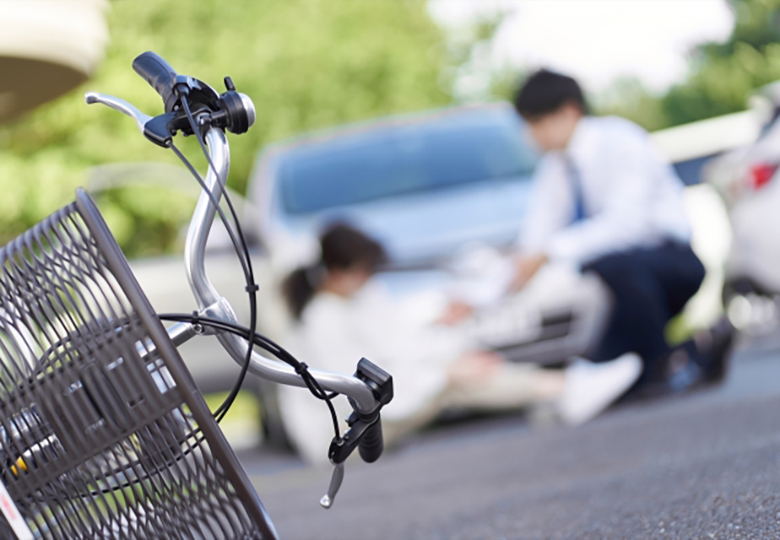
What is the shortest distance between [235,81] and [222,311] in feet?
43.9

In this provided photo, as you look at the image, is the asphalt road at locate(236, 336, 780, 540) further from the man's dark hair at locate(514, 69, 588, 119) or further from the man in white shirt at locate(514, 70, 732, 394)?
the man's dark hair at locate(514, 69, 588, 119)

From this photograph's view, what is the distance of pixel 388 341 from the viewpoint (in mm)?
4488

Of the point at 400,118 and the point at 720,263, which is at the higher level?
the point at 400,118

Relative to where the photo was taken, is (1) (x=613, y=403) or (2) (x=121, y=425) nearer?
(2) (x=121, y=425)

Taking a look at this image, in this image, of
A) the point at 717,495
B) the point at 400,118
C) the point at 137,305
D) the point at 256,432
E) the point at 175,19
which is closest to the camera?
the point at 137,305

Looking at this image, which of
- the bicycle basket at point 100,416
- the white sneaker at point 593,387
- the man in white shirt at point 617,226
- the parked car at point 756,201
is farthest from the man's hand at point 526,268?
the bicycle basket at point 100,416

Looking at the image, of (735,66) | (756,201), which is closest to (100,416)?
(756,201)

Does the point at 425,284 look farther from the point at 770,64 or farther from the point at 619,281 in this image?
the point at 770,64

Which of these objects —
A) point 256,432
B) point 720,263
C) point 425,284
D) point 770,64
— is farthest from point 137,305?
point 770,64

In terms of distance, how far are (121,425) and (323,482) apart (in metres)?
2.99

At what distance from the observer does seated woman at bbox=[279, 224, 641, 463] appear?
4.41 m

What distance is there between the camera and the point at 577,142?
4.87 meters

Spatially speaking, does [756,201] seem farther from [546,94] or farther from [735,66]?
[735,66]

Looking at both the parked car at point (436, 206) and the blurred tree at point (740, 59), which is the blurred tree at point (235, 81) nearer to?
the parked car at point (436, 206)
